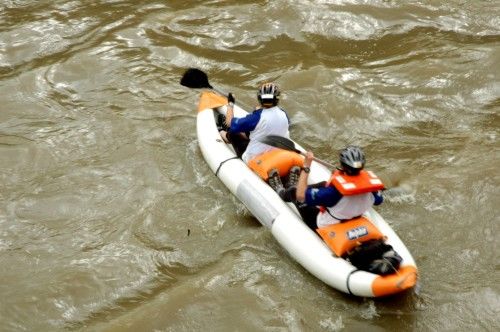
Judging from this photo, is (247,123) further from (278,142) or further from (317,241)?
(317,241)

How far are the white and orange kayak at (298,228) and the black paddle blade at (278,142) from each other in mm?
319

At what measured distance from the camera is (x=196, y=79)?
7.73m

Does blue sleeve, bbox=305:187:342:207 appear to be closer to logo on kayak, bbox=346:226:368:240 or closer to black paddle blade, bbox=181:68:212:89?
logo on kayak, bbox=346:226:368:240

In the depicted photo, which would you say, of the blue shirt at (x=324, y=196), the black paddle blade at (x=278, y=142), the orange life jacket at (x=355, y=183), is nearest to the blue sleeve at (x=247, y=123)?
the black paddle blade at (x=278, y=142)

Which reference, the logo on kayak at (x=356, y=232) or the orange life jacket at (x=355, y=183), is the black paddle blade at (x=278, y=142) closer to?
the orange life jacket at (x=355, y=183)

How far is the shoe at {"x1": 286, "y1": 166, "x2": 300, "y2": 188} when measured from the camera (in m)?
6.01

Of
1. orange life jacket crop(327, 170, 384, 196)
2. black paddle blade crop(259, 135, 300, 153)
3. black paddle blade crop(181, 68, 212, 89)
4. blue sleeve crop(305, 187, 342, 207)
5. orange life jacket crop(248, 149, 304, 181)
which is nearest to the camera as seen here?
orange life jacket crop(327, 170, 384, 196)

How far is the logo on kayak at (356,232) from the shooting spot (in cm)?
499

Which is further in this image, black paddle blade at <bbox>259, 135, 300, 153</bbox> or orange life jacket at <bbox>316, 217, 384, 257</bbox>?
black paddle blade at <bbox>259, 135, 300, 153</bbox>

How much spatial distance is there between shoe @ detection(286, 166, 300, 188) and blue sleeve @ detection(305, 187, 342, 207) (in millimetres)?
923

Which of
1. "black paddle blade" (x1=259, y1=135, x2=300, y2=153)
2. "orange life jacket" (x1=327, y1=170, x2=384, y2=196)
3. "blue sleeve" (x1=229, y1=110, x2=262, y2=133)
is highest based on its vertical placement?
"orange life jacket" (x1=327, y1=170, x2=384, y2=196)

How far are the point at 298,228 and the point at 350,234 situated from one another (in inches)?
21.7

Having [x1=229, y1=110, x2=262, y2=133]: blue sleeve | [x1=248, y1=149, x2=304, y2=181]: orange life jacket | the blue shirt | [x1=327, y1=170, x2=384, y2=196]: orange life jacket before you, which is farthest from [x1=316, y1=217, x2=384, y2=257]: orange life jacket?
[x1=229, y1=110, x2=262, y2=133]: blue sleeve

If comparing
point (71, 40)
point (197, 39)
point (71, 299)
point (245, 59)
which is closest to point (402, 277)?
point (71, 299)
